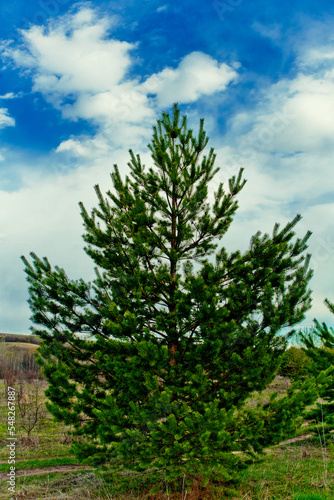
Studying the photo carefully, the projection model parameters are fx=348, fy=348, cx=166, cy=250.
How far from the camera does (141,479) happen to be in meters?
6.39

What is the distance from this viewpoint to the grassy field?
6.12 metres

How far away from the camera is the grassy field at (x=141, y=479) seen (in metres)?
6.12

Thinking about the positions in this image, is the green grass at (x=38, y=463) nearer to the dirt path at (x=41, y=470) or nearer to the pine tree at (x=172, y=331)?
the dirt path at (x=41, y=470)

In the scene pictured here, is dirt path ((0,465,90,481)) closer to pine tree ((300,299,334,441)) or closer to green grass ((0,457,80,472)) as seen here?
green grass ((0,457,80,472))

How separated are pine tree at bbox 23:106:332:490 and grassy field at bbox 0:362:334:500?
530mm

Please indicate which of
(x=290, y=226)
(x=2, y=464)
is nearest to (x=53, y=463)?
(x=2, y=464)

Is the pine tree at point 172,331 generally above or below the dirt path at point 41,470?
above

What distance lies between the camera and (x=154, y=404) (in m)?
5.52

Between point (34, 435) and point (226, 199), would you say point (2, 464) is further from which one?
point (226, 199)

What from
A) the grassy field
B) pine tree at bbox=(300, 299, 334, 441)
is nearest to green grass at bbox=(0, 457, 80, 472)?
the grassy field

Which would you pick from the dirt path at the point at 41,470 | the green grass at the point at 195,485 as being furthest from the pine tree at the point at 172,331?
the dirt path at the point at 41,470

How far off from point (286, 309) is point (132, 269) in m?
2.80

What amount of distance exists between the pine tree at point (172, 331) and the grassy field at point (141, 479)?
53cm

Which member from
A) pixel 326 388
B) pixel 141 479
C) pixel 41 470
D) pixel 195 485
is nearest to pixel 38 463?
pixel 41 470
